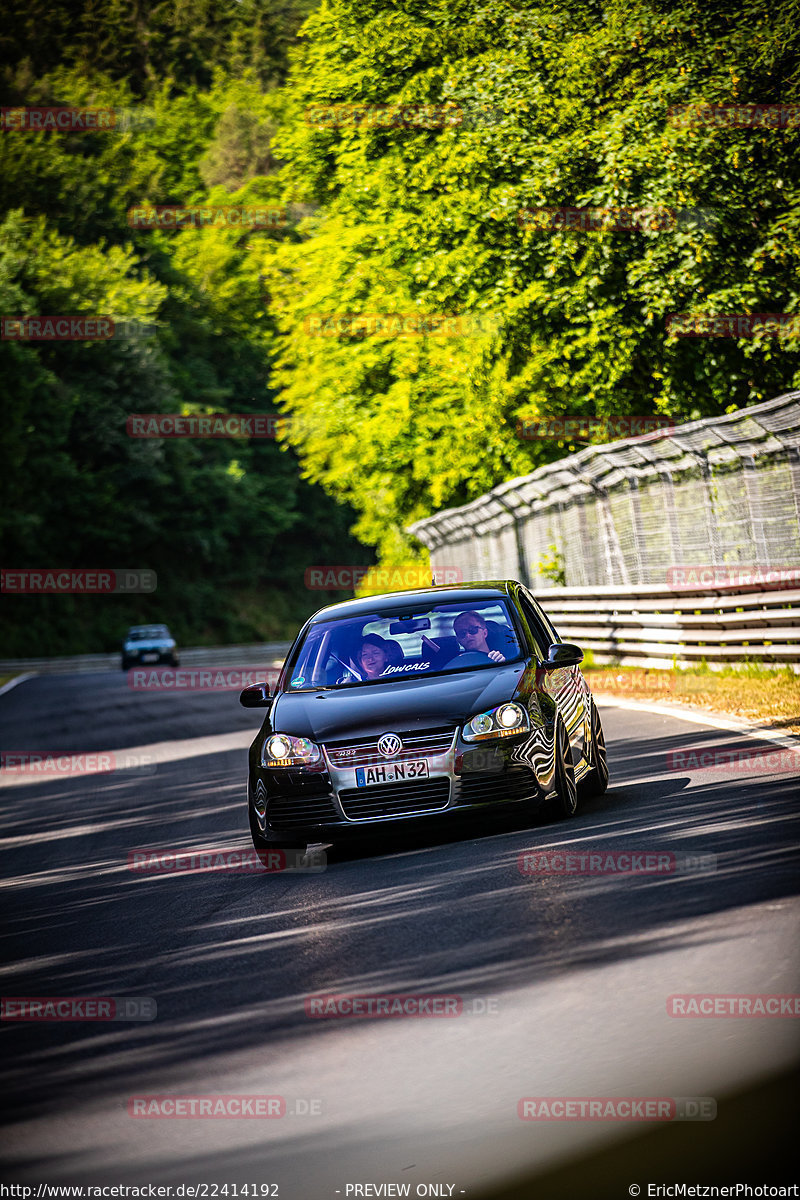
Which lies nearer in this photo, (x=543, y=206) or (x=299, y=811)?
(x=299, y=811)

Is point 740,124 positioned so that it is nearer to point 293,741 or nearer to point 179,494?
point 293,741

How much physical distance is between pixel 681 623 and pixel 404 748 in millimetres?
10813

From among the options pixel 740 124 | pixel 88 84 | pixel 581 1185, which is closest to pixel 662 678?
pixel 740 124

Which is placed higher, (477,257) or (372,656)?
(477,257)

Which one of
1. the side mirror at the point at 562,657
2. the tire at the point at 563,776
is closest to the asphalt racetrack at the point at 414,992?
the tire at the point at 563,776

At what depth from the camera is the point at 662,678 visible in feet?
64.0

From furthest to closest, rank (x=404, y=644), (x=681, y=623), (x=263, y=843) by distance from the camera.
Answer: (x=681, y=623) → (x=404, y=644) → (x=263, y=843)

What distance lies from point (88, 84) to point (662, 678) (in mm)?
84104

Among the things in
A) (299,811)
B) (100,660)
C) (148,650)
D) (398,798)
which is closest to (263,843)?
(299,811)

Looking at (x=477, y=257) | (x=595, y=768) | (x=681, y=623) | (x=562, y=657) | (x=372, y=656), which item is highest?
(x=477, y=257)

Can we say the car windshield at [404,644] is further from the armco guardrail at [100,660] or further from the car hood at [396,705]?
the armco guardrail at [100,660]

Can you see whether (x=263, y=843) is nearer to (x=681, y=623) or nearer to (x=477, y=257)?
(x=681, y=623)

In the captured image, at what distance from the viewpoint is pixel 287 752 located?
29.3ft

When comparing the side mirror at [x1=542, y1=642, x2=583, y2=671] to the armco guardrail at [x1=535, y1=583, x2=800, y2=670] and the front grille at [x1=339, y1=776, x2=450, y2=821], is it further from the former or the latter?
the armco guardrail at [x1=535, y1=583, x2=800, y2=670]
